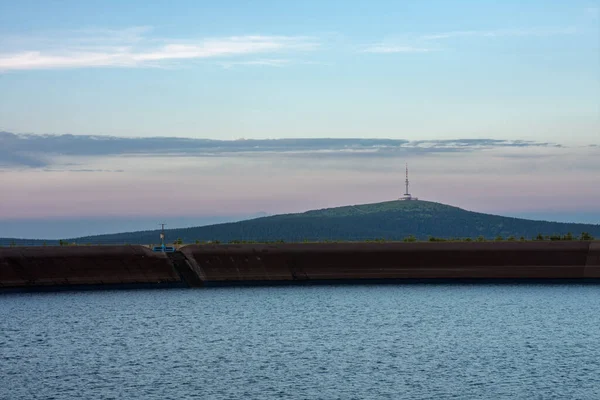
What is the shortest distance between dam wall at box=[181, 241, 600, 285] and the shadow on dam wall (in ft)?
0.33

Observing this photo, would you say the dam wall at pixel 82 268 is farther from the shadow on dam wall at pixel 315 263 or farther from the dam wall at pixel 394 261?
the dam wall at pixel 394 261

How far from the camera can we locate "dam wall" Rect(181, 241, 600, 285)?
10306cm

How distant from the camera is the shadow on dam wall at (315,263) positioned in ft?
328

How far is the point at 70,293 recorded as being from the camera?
318 ft

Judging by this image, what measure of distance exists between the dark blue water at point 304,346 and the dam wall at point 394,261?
1031 cm

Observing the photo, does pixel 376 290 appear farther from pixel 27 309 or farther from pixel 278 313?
pixel 27 309

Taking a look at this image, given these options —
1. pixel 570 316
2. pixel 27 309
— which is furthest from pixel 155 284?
pixel 570 316

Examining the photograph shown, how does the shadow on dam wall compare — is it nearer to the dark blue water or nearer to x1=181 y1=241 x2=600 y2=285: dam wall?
x1=181 y1=241 x2=600 y2=285: dam wall

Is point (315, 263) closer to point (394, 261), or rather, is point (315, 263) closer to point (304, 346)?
point (394, 261)

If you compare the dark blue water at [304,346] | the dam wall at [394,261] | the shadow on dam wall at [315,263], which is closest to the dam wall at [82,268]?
the shadow on dam wall at [315,263]

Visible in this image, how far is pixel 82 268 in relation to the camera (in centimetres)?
9975

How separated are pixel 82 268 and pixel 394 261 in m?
31.1

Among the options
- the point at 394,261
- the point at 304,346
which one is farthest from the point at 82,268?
the point at 304,346

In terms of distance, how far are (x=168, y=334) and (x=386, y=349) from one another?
1557 cm
